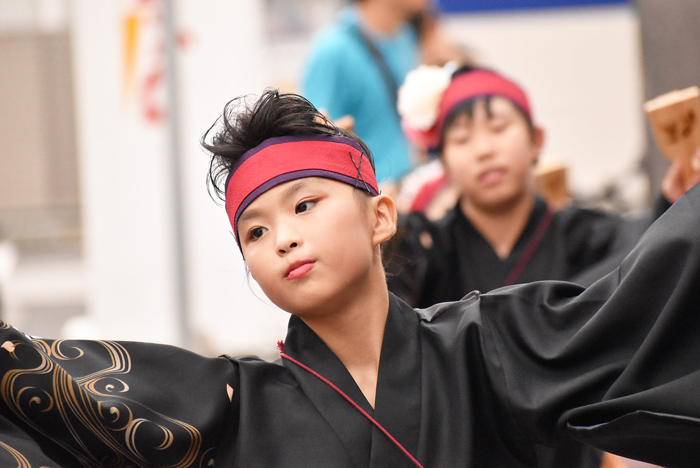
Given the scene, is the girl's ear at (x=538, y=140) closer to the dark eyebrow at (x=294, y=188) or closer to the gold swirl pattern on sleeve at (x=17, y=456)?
the dark eyebrow at (x=294, y=188)

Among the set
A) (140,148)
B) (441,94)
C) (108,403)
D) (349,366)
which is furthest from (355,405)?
(140,148)

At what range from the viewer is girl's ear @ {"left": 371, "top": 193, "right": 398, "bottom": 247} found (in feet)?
3.21

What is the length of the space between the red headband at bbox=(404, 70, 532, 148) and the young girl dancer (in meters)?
0.71

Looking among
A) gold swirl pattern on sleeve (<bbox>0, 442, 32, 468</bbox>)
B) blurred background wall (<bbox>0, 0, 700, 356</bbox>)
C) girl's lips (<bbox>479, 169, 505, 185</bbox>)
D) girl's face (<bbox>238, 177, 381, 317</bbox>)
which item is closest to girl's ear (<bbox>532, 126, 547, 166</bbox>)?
girl's lips (<bbox>479, 169, 505, 185</bbox>)

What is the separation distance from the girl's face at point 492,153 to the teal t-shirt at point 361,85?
24.5 inches

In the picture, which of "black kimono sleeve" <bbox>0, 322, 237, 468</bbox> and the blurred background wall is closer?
"black kimono sleeve" <bbox>0, 322, 237, 468</bbox>

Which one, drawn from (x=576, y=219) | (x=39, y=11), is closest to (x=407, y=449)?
(x=576, y=219)

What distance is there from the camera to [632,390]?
0.86 m

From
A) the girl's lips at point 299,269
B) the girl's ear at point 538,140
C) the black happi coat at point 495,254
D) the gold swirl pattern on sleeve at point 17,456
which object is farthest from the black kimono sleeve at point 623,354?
the girl's ear at point 538,140

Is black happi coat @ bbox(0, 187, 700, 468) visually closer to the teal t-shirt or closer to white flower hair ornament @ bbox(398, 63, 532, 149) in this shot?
white flower hair ornament @ bbox(398, 63, 532, 149)

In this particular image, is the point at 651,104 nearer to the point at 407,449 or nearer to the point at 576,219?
the point at 576,219

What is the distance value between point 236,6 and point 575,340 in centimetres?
301

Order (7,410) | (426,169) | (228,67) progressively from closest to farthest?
(7,410) → (426,169) → (228,67)

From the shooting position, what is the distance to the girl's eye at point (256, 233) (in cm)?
92
